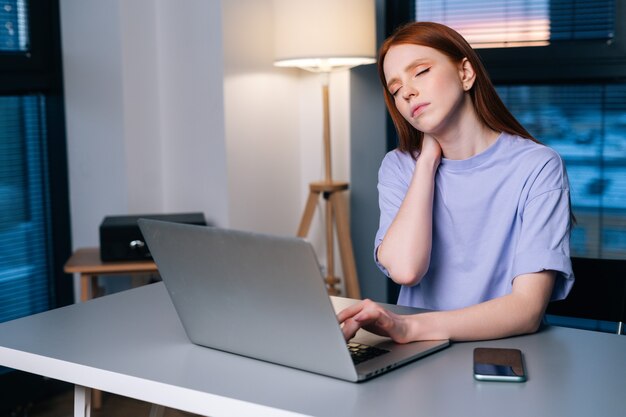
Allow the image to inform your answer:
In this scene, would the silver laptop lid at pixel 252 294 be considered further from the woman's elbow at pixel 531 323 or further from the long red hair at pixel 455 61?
the long red hair at pixel 455 61

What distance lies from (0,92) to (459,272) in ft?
7.13

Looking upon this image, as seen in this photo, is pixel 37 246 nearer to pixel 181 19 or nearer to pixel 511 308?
pixel 181 19

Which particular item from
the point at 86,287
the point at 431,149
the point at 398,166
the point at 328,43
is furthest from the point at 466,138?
the point at 86,287

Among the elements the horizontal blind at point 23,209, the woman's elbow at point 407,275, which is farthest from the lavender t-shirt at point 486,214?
the horizontal blind at point 23,209

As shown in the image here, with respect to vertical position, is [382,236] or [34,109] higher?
[34,109]

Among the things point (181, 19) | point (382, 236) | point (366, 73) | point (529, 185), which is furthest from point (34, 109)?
point (529, 185)

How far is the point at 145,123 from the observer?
137 inches

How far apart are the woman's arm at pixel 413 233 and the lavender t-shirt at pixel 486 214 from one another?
0.24 feet

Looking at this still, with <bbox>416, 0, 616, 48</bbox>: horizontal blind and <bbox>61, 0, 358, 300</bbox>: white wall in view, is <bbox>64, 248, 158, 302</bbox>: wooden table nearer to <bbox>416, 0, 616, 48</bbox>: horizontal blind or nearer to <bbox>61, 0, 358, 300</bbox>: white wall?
<bbox>61, 0, 358, 300</bbox>: white wall

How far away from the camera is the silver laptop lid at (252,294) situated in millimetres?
1224

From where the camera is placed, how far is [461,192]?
1824 mm

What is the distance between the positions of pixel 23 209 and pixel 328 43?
4.50ft

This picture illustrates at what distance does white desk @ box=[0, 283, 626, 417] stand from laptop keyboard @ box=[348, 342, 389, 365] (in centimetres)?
6

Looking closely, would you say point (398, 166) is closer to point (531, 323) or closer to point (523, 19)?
point (531, 323)
